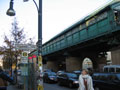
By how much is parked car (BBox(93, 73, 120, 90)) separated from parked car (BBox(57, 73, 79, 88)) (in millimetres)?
3919

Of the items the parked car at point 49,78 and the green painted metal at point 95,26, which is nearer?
the green painted metal at point 95,26

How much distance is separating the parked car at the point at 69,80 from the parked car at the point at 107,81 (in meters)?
3.92

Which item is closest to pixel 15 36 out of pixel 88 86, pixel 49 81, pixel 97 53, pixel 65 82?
pixel 49 81

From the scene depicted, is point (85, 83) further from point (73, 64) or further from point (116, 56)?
point (73, 64)

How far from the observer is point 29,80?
1039 cm

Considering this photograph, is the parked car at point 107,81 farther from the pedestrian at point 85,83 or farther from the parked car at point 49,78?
the parked car at point 49,78

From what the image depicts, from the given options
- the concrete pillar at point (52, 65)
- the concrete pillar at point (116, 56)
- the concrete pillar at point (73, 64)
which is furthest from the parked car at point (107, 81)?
the concrete pillar at point (52, 65)

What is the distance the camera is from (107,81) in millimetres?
11156

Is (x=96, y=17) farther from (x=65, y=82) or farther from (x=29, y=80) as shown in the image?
(x=29, y=80)

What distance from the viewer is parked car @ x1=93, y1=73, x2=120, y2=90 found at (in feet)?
33.8

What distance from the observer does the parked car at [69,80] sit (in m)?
16.2

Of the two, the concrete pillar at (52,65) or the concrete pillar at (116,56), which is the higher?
the concrete pillar at (116,56)

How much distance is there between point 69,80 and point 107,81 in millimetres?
6312

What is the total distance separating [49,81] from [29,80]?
496 inches
